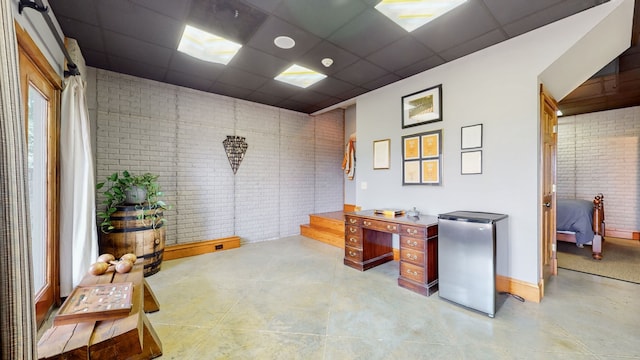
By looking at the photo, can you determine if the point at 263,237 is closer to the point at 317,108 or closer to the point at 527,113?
the point at 317,108

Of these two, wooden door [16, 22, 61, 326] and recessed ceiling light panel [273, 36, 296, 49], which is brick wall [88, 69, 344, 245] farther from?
recessed ceiling light panel [273, 36, 296, 49]

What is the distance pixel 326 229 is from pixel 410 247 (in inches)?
95.6

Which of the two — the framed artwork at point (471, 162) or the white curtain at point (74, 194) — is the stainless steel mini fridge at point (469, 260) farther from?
the white curtain at point (74, 194)

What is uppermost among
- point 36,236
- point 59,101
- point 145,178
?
point 59,101

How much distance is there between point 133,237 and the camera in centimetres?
314

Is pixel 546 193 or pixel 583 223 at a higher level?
pixel 546 193

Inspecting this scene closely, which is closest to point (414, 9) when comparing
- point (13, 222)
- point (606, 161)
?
point (13, 222)

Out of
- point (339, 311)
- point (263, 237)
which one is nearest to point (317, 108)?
point (263, 237)

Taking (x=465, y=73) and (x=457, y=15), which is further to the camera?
(x=465, y=73)

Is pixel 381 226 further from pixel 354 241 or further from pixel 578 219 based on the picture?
pixel 578 219

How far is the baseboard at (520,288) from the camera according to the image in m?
2.58

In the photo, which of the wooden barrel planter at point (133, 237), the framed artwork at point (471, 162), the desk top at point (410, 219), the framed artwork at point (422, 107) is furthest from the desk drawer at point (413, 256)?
the wooden barrel planter at point (133, 237)

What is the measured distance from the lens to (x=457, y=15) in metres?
2.38

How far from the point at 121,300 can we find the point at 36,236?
1.57 m
